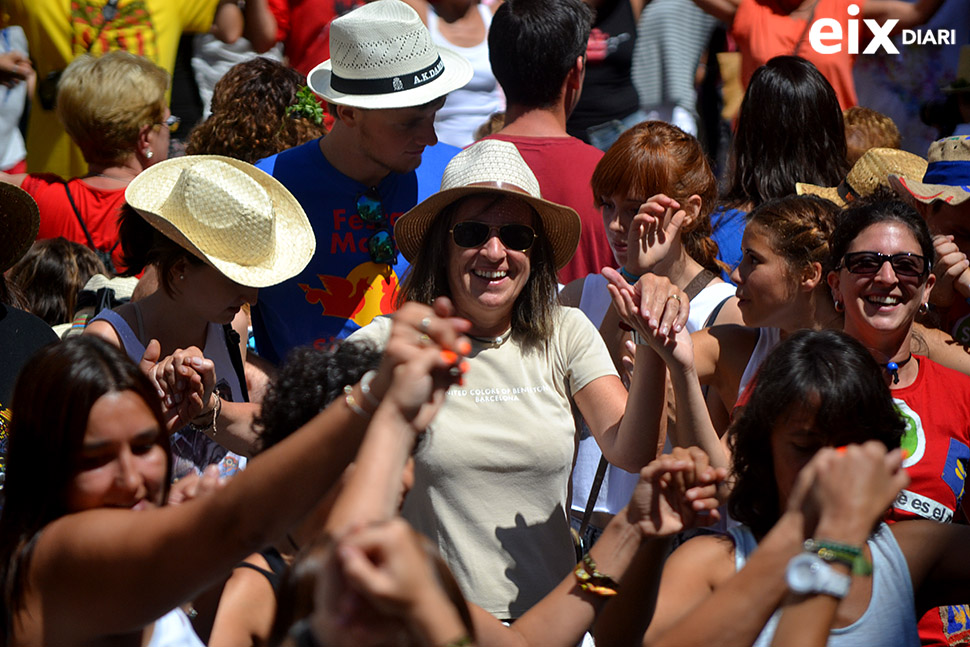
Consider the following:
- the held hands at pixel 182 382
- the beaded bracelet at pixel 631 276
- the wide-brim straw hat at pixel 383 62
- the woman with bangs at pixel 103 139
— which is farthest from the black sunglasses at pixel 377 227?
the woman with bangs at pixel 103 139

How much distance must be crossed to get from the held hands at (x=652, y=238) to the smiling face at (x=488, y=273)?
1.49 feet

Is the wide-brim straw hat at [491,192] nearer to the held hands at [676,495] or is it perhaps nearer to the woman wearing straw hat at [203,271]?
the woman wearing straw hat at [203,271]

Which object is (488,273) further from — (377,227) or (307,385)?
(377,227)

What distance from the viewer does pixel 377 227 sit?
406cm

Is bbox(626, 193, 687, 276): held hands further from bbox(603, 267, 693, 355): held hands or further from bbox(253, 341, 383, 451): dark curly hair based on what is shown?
bbox(253, 341, 383, 451): dark curly hair

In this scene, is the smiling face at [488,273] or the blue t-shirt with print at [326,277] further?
the blue t-shirt with print at [326,277]

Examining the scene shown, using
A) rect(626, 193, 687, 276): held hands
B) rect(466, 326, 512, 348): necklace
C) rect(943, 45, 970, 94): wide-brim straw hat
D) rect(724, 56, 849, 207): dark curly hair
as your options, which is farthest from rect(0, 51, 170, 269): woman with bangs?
rect(943, 45, 970, 94): wide-brim straw hat

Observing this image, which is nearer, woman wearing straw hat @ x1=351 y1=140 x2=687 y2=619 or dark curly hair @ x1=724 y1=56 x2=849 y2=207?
woman wearing straw hat @ x1=351 y1=140 x2=687 y2=619

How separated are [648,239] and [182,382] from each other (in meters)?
1.53

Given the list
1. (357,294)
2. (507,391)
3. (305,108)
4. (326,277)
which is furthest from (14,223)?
(507,391)

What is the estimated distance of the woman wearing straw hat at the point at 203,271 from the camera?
334 centimetres

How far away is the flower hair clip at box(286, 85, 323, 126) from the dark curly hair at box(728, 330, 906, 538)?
2.71m

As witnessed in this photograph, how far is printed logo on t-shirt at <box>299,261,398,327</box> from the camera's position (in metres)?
3.98

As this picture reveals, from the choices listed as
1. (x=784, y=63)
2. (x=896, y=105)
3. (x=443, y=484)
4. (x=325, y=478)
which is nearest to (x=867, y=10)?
(x=896, y=105)
